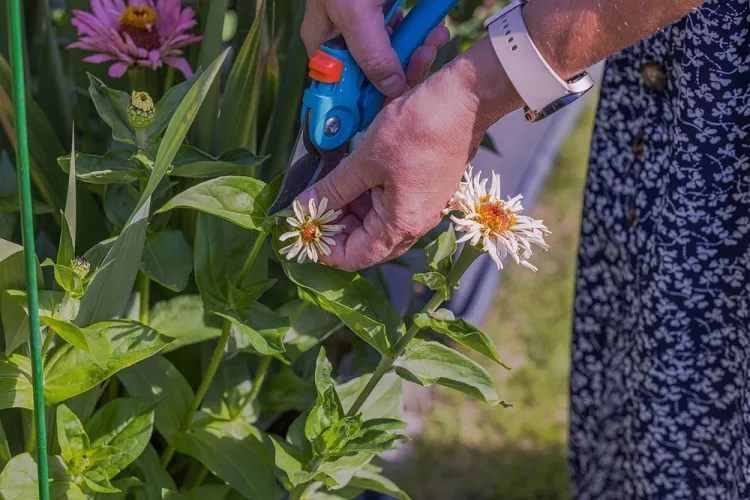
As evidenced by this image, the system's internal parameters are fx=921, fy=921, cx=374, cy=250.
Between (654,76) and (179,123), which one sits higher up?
(179,123)

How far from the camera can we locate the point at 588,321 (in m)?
1.19

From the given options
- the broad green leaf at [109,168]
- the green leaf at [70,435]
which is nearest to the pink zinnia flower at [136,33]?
the broad green leaf at [109,168]

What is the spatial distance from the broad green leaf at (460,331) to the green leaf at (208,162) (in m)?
0.21

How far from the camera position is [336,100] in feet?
2.43

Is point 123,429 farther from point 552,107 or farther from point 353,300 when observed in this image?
point 552,107

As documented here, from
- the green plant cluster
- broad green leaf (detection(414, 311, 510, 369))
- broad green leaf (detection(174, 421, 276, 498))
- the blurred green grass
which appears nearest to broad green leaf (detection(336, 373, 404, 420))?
the green plant cluster

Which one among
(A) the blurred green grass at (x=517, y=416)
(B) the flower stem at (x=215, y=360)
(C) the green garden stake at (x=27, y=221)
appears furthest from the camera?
(A) the blurred green grass at (x=517, y=416)

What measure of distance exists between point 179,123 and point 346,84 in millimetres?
139

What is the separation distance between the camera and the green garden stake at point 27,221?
22.1 inches

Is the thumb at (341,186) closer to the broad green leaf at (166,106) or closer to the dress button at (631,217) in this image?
the broad green leaf at (166,106)

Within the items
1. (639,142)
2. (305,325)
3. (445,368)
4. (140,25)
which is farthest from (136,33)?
(639,142)

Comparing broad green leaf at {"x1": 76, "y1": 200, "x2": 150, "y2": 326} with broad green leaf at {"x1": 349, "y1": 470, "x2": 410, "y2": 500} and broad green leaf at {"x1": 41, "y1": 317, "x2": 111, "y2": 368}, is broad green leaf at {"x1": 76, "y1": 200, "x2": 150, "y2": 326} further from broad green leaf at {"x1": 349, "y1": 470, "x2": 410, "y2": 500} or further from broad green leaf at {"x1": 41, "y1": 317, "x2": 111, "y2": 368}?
broad green leaf at {"x1": 349, "y1": 470, "x2": 410, "y2": 500}

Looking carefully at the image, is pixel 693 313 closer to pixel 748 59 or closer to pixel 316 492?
pixel 748 59

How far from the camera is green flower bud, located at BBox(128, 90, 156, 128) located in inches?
29.2
